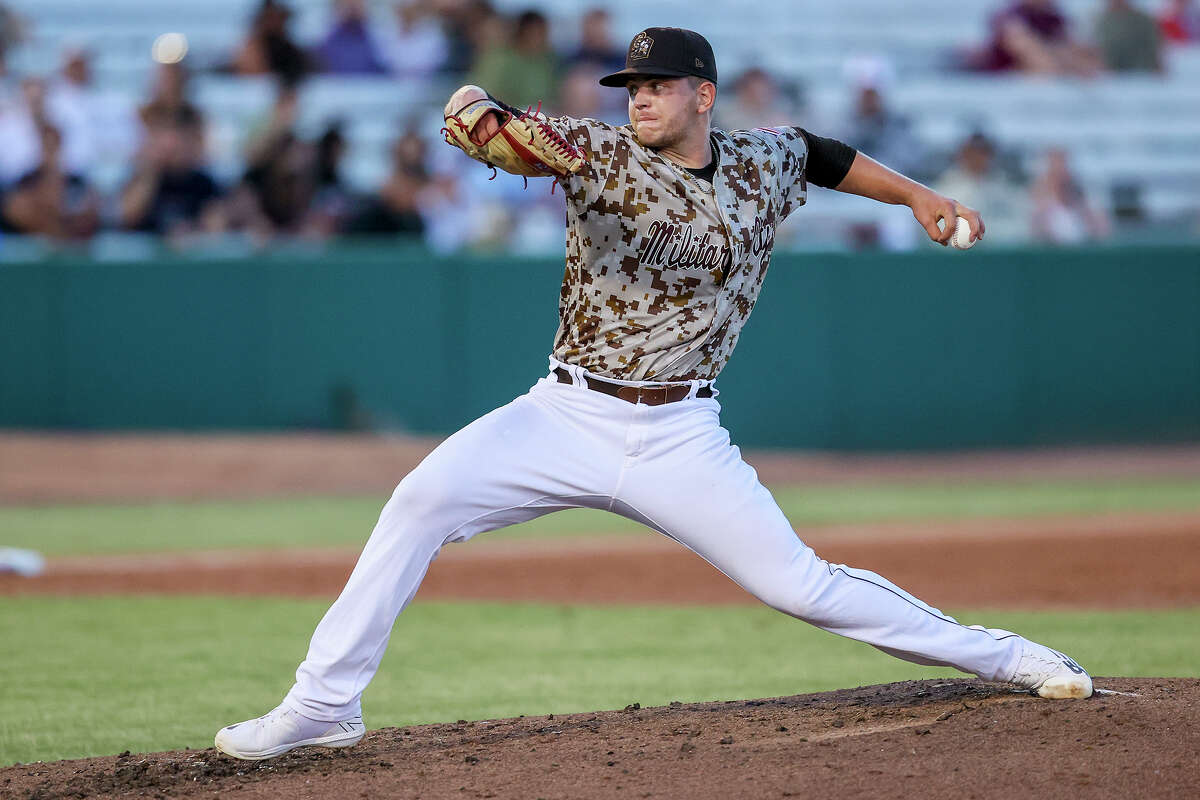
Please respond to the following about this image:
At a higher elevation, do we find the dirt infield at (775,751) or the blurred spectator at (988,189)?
the blurred spectator at (988,189)

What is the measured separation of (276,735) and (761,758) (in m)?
1.27

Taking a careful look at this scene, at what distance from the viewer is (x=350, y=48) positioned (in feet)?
49.2

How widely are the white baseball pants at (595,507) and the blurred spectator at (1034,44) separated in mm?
13298

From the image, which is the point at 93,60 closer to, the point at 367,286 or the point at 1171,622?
the point at 367,286

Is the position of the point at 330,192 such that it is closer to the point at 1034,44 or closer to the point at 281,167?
the point at 281,167

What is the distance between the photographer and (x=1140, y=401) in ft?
47.7

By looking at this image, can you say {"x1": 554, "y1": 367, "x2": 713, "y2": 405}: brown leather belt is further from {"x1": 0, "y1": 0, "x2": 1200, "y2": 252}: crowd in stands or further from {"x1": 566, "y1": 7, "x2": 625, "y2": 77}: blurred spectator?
{"x1": 566, "y1": 7, "x2": 625, "y2": 77}: blurred spectator

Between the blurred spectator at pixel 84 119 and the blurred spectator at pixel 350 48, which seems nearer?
the blurred spectator at pixel 84 119

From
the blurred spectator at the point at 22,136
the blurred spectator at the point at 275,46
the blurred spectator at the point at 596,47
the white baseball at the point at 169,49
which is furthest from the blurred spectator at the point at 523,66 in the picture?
the blurred spectator at the point at 22,136

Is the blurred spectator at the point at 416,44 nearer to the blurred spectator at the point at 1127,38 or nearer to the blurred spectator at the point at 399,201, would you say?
the blurred spectator at the point at 399,201

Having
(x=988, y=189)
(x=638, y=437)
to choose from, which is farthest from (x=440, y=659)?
(x=988, y=189)

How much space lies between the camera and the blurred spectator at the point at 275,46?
564 inches

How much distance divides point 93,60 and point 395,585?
1223 cm

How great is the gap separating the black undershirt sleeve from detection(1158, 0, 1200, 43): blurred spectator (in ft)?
46.8
